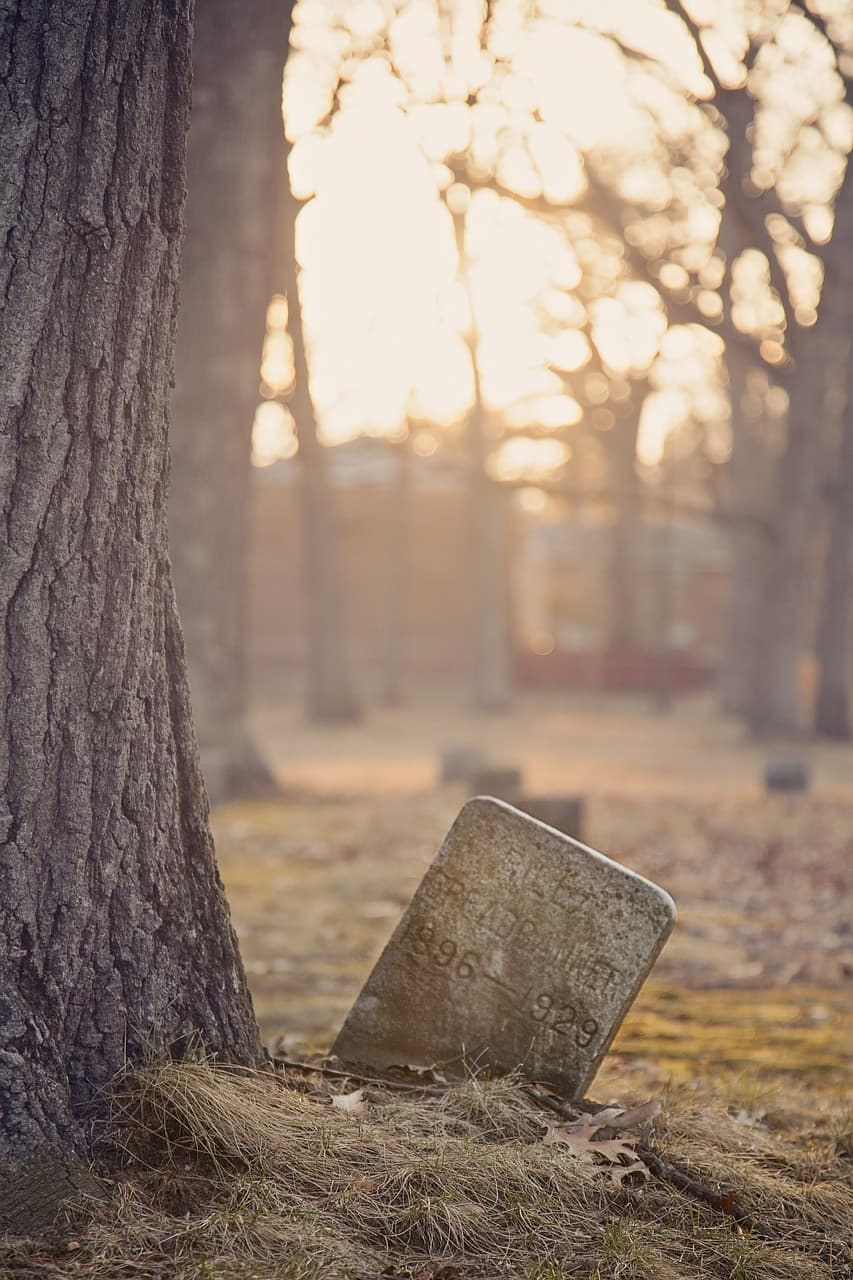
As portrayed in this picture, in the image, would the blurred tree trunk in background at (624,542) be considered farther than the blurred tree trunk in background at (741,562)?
Yes

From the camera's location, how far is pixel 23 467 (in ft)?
9.00

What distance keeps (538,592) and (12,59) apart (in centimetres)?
5844

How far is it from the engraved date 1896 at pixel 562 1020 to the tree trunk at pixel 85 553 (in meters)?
1.00

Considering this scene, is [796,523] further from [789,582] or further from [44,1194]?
[44,1194]

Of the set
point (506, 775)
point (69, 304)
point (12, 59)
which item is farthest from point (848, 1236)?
point (506, 775)

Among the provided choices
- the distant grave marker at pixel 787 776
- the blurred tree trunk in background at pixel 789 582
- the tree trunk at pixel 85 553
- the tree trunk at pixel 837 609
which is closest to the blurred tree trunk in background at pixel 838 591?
the tree trunk at pixel 837 609

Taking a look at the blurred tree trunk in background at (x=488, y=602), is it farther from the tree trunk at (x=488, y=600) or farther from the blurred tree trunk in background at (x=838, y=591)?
the blurred tree trunk in background at (x=838, y=591)

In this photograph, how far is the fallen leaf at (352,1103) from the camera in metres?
3.17

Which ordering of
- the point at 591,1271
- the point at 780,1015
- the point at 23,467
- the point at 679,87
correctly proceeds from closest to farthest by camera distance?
the point at 591,1271 → the point at 23,467 → the point at 780,1015 → the point at 679,87

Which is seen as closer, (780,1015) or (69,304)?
Result: (69,304)

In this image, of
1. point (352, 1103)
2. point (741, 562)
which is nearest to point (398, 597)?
point (741, 562)

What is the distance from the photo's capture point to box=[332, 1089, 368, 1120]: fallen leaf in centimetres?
317

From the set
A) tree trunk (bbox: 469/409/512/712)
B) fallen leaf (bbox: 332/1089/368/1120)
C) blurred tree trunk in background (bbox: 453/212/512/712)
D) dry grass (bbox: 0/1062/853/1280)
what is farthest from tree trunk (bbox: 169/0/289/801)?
tree trunk (bbox: 469/409/512/712)

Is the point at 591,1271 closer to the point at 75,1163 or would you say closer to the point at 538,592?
the point at 75,1163
